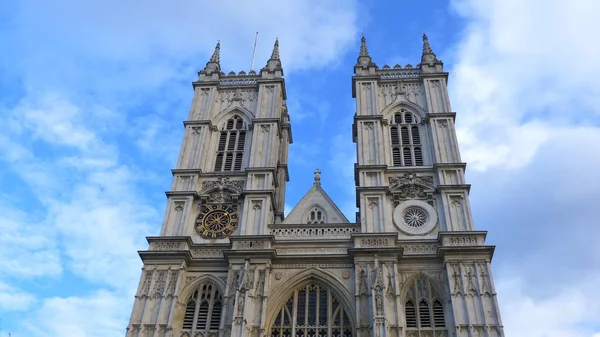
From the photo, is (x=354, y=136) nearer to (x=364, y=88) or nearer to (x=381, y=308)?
(x=364, y=88)

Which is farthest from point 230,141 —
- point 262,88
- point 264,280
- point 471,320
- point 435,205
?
point 471,320

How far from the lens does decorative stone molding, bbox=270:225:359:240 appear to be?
1214 inches

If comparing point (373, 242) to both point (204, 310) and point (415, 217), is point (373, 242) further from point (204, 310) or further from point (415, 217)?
point (204, 310)

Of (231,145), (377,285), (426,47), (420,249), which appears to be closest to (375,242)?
(420,249)

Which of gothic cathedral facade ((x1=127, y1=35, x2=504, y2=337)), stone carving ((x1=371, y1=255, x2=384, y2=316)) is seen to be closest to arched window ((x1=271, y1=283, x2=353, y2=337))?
gothic cathedral facade ((x1=127, y1=35, x2=504, y2=337))

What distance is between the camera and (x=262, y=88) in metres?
38.9

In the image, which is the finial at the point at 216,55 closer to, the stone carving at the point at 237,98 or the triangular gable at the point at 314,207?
the stone carving at the point at 237,98

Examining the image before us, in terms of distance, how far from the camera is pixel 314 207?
33281 mm

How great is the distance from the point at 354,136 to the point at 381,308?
1468 cm

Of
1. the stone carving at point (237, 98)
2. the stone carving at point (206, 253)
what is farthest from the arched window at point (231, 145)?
the stone carving at point (206, 253)

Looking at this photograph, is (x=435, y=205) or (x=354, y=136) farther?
(x=354, y=136)

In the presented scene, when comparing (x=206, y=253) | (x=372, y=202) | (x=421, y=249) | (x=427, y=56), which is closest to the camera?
(x=421, y=249)

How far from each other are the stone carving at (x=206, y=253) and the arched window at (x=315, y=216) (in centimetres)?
535

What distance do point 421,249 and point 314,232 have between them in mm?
5705
